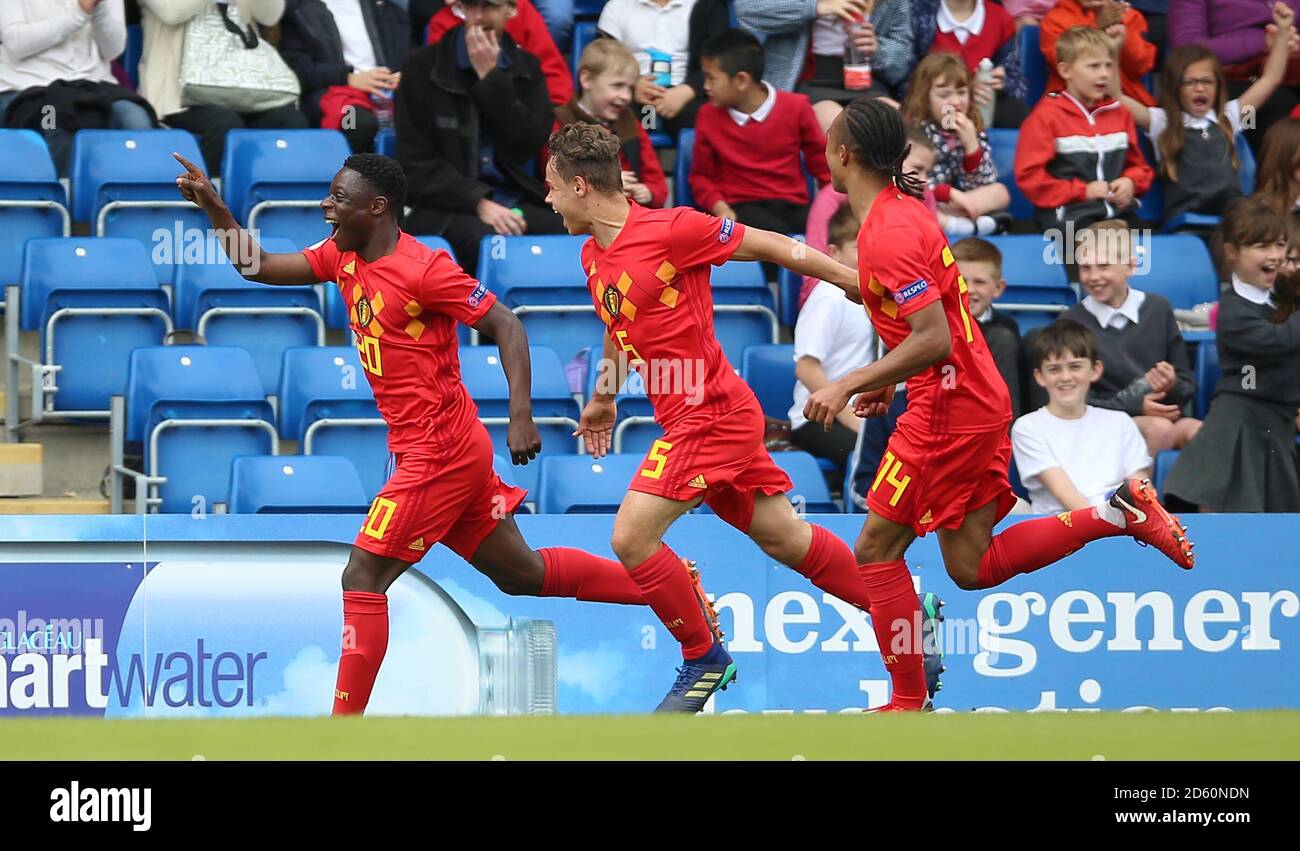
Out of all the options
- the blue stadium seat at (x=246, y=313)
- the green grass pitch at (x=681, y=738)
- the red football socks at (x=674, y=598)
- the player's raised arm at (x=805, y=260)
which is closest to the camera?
the green grass pitch at (x=681, y=738)

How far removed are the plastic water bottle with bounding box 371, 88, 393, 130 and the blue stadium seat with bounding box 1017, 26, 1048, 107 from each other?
3856 mm

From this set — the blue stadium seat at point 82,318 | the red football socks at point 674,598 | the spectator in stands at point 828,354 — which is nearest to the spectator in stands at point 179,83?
the blue stadium seat at point 82,318

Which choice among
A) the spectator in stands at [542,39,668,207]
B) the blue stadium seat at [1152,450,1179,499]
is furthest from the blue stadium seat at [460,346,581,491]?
the blue stadium seat at [1152,450,1179,499]

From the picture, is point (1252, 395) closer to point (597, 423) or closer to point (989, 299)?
point (989, 299)

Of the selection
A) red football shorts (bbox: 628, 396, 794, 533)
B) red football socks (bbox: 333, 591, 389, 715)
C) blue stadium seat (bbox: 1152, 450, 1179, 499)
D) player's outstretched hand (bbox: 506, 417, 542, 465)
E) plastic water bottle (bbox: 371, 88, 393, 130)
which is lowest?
red football socks (bbox: 333, 591, 389, 715)

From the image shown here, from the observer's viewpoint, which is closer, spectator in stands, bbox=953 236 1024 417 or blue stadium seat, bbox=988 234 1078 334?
spectator in stands, bbox=953 236 1024 417

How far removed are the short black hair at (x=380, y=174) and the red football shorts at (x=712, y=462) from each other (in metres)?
1.28

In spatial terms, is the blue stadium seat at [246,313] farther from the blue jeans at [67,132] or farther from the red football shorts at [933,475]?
the red football shorts at [933,475]

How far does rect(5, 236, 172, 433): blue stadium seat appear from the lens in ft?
29.7

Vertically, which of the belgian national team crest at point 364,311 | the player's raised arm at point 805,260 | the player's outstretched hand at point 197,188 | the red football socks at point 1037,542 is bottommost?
the red football socks at point 1037,542

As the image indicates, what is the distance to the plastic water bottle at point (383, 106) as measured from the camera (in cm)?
1077

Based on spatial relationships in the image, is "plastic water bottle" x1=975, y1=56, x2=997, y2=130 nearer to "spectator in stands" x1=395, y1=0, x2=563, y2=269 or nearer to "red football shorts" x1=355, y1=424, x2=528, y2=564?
"spectator in stands" x1=395, y1=0, x2=563, y2=269

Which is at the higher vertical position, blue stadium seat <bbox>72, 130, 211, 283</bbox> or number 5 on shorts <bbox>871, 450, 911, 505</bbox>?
blue stadium seat <bbox>72, 130, 211, 283</bbox>

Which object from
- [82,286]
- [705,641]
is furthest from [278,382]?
[705,641]
